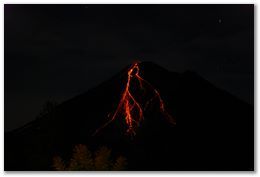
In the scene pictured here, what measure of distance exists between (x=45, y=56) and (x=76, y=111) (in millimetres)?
646

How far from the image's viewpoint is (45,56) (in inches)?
148

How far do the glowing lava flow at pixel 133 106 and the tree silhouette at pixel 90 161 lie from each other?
0.79 ft

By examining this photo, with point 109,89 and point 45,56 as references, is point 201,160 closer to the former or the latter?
point 109,89

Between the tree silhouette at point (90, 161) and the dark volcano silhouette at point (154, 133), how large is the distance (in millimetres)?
61

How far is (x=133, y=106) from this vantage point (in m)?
3.66

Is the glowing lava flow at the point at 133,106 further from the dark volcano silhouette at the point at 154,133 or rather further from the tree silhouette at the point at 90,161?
the tree silhouette at the point at 90,161

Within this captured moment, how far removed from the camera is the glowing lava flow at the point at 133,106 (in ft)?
11.8

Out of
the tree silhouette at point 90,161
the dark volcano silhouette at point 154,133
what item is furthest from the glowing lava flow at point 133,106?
the tree silhouette at point 90,161

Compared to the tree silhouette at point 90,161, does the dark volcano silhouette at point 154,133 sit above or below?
above

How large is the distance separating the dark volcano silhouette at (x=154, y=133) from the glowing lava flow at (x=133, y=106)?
1.8 inches

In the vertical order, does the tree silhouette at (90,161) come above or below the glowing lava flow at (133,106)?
below

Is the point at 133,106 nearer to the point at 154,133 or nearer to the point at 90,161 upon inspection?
the point at 154,133

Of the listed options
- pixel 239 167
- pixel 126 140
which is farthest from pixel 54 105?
pixel 239 167

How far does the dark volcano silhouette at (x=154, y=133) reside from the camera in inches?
142
